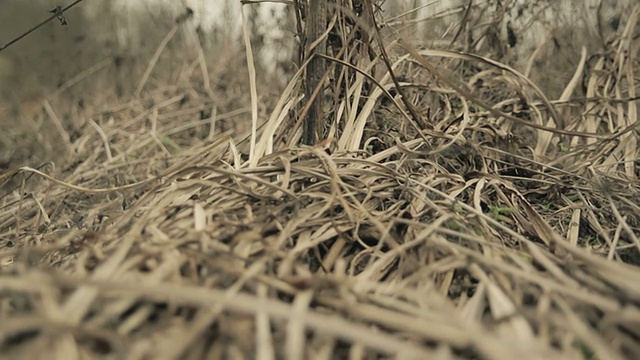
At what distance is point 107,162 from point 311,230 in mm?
1857

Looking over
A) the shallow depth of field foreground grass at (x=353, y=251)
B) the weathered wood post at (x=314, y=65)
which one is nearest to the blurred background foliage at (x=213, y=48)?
the weathered wood post at (x=314, y=65)

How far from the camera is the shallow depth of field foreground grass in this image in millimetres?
815

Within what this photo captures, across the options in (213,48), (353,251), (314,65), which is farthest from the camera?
(213,48)

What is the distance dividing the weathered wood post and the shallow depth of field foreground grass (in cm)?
5

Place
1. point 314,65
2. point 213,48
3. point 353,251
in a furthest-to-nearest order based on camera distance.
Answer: point 213,48
point 314,65
point 353,251

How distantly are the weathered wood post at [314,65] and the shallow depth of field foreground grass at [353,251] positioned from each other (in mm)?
49

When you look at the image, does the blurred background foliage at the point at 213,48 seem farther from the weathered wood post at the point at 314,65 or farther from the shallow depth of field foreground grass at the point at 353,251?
the shallow depth of field foreground grass at the point at 353,251

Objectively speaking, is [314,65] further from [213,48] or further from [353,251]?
[213,48]

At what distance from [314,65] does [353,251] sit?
612mm

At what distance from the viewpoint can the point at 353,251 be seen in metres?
1.30

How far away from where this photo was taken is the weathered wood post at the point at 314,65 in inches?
63.1

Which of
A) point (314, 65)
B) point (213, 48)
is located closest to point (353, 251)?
point (314, 65)

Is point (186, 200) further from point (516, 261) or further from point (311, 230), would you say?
point (516, 261)

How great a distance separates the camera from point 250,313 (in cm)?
84
